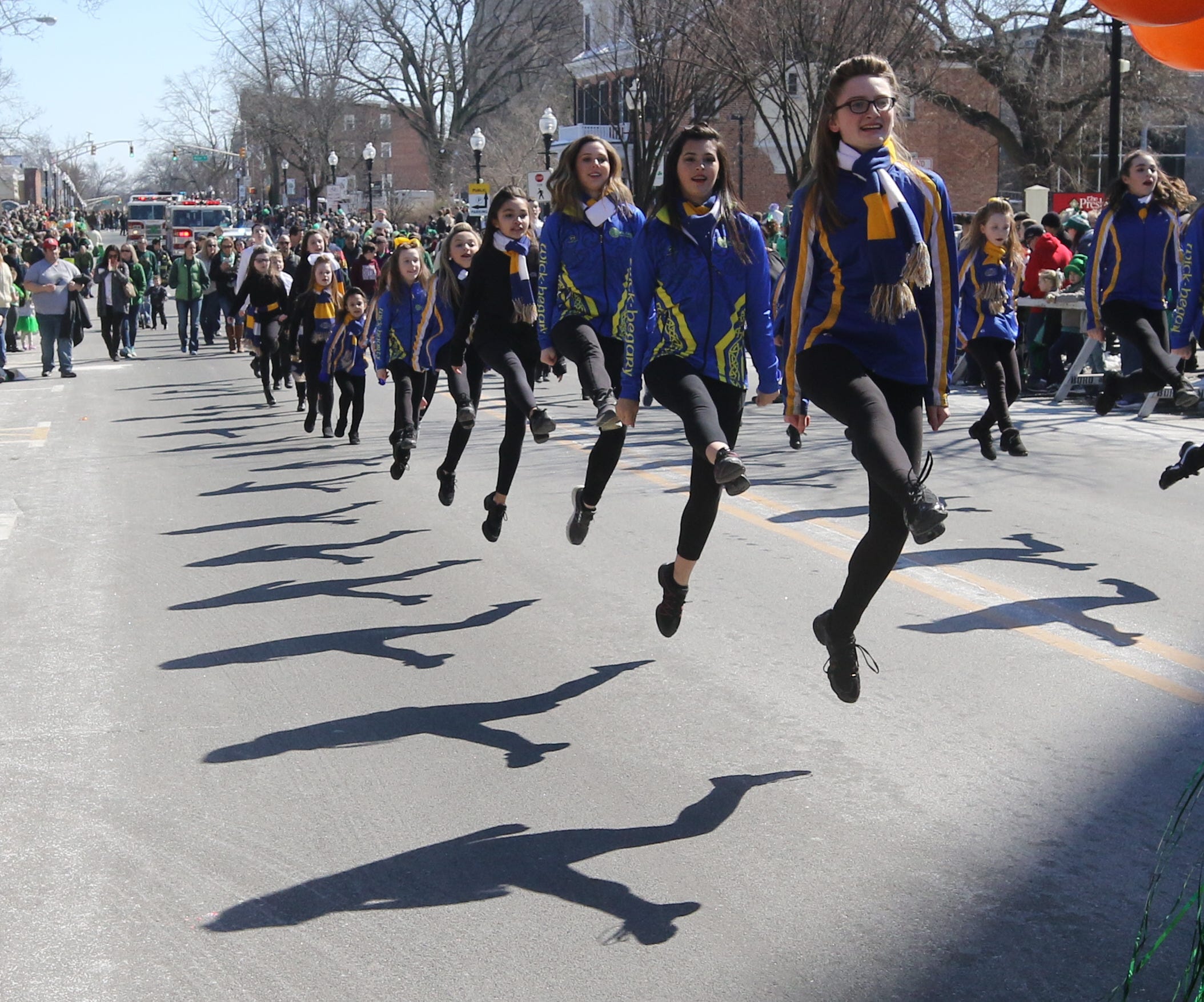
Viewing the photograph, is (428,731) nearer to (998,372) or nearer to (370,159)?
(998,372)

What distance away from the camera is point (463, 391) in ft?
30.6

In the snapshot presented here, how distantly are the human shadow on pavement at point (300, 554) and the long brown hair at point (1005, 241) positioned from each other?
→ 419cm

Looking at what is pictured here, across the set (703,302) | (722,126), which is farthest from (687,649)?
(722,126)

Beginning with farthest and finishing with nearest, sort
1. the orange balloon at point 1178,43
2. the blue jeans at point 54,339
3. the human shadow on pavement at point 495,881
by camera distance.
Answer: the blue jeans at point 54,339
the human shadow on pavement at point 495,881
the orange balloon at point 1178,43

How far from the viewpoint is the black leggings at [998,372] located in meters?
10.1

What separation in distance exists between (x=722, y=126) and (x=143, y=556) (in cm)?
4701

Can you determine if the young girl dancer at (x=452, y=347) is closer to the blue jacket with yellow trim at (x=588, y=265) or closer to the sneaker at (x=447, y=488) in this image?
the sneaker at (x=447, y=488)

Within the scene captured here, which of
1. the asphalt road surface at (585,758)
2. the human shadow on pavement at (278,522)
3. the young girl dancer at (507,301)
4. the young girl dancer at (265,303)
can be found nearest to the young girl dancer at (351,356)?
the human shadow on pavement at (278,522)

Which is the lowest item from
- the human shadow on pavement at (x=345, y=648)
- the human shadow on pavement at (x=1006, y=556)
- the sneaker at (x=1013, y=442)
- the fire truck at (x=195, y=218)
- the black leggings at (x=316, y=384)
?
the human shadow on pavement at (x=345, y=648)

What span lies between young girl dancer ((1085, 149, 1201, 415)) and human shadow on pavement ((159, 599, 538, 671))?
16.4 feet

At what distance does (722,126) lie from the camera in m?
53.2

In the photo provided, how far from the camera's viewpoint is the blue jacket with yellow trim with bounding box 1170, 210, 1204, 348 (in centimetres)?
842

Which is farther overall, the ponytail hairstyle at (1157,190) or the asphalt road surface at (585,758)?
the ponytail hairstyle at (1157,190)

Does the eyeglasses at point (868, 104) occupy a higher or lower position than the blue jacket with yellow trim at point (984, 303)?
higher
